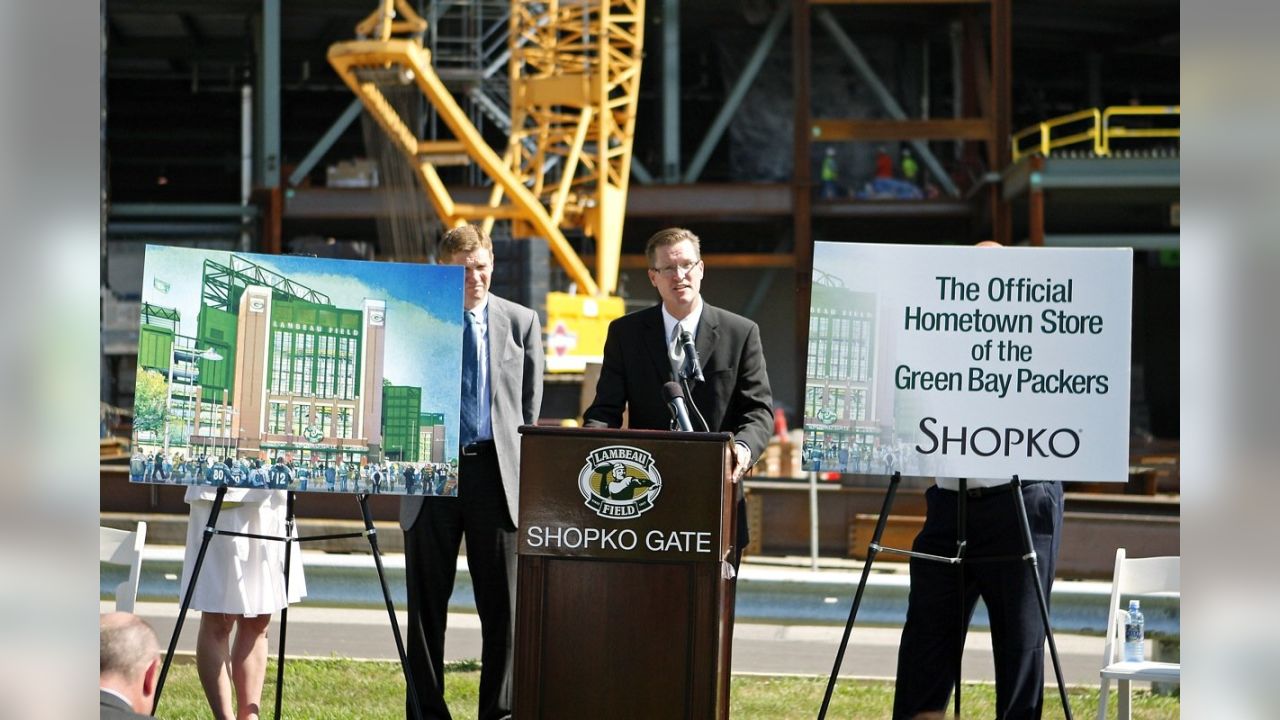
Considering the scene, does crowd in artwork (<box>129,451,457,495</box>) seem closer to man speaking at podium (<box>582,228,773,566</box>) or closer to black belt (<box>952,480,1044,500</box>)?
man speaking at podium (<box>582,228,773,566</box>)

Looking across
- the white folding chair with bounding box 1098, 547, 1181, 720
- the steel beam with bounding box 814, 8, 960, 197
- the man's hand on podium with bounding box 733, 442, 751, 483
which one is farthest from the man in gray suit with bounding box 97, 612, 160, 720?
the steel beam with bounding box 814, 8, 960, 197

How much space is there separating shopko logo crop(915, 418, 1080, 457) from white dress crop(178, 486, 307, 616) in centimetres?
252

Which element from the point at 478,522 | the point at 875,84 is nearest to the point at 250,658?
the point at 478,522

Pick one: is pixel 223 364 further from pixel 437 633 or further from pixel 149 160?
pixel 149 160

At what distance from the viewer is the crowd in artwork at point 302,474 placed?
5.18 metres

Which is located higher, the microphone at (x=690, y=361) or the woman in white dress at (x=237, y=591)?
the microphone at (x=690, y=361)

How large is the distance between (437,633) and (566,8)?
2017 cm

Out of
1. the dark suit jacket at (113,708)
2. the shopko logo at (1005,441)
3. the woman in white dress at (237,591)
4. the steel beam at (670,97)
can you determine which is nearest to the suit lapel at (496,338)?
the woman in white dress at (237,591)

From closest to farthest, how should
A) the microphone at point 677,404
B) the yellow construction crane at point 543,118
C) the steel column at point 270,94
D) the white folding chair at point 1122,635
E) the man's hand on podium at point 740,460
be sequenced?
the microphone at point 677,404 → the man's hand on podium at point 740,460 → the white folding chair at point 1122,635 → the yellow construction crane at point 543,118 → the steel column at point 270,94

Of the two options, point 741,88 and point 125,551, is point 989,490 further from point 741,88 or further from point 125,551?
point 741,88

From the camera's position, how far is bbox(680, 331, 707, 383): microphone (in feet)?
16.4

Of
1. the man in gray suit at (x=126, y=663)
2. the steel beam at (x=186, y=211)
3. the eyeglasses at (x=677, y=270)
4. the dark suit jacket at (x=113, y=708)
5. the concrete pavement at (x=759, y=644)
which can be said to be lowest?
the concrete pavement at (x=759, y=644)

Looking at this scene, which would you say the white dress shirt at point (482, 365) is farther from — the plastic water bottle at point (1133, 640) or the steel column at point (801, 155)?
the steel column at point (801, 155)

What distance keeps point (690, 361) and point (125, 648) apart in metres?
2.38
